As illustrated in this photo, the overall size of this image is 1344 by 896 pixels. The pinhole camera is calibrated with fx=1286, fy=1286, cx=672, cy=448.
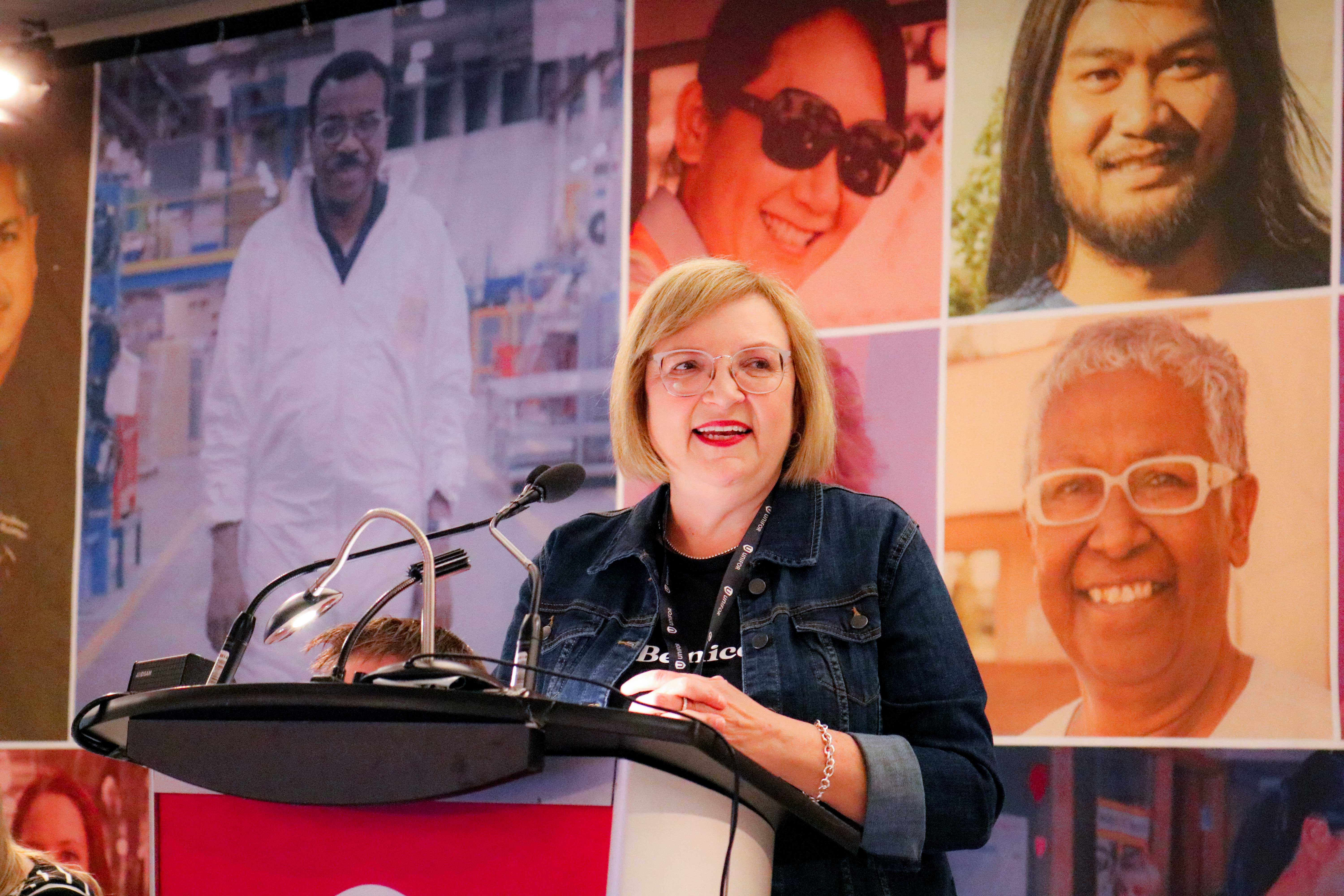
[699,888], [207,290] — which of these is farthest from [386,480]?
[699,888]

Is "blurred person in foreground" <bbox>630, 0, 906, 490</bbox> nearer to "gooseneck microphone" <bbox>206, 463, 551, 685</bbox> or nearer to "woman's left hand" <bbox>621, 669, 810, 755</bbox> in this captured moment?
"gooseneck microphone" <bbox>206, 463, 551, 685</bbox>

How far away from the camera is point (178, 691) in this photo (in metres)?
1.17

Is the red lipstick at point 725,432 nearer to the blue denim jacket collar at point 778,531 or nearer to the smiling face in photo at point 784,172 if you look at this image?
the blue denim jacket collar at point 778,531

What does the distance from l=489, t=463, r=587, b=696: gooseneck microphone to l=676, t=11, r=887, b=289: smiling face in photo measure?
165cm

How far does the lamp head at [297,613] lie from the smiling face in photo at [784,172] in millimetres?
1967

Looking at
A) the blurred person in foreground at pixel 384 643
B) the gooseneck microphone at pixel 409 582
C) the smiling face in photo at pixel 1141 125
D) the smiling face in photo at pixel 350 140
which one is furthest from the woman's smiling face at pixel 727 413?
the smiling face in photo at pixel 350 140

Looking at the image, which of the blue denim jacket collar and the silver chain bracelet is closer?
the silver chain bracelet

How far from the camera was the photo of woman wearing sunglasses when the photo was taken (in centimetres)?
313

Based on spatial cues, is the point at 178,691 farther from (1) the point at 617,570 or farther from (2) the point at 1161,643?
(2) the point at 1161,643

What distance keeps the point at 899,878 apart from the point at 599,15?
2665 millimetres

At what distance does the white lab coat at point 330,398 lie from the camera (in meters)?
3.59

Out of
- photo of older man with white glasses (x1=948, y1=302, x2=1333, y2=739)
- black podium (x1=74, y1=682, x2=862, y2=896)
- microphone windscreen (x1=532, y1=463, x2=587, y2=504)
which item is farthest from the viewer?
photo of older man with white glasses (x1=948, y1=302, x2=1333, y2=739)

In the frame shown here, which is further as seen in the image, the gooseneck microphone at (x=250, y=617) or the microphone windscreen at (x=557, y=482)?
the microphone windscreen at (x=557, y=482)

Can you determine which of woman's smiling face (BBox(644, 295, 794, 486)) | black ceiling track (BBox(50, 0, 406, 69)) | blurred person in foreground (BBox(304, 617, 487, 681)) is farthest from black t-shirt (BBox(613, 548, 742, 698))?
black ceiling track (BBox(50, 0, 406, 69))
